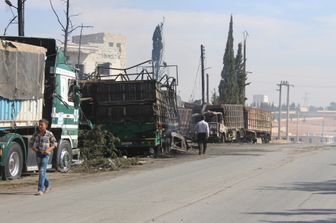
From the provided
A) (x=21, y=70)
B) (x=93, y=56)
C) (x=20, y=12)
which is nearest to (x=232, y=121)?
(x=20, y=12)

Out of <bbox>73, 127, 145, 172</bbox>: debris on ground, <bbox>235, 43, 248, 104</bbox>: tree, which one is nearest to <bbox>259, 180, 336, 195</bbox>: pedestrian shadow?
<bbox>73, 127, 145, 172</bbox>: debris on ground

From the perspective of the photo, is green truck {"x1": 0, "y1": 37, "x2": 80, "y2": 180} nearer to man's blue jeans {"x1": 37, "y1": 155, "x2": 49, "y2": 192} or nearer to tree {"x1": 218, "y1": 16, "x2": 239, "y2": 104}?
man's blue jeans {"x1": 37, "y1": 155, "x2": 49, "y2": 192}

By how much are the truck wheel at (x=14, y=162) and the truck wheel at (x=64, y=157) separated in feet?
6.94

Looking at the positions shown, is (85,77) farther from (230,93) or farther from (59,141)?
(230,93)

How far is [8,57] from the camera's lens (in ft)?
51.1

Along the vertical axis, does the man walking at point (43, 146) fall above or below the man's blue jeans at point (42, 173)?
above

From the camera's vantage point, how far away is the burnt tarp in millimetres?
15391

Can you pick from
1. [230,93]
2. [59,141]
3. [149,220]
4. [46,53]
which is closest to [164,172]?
[59,141]

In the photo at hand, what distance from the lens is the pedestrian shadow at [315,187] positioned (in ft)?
44.3

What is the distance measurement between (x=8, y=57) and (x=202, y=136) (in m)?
14.0

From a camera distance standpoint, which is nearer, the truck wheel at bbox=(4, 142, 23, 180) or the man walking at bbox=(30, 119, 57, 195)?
the man walking at bbox=(30, 119, 57, 195)

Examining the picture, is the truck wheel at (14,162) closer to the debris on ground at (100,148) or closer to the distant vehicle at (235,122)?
A: the debris on ground at (100,148)

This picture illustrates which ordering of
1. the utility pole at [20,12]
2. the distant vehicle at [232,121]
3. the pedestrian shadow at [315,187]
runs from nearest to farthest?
1. the pedestrian shadow at [315,187]
2. the utility pole at [20,12]
3. the distant vehicle at [232,121]

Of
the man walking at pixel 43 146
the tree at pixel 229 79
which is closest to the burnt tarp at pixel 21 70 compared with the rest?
the man walking at pixel 43 146
